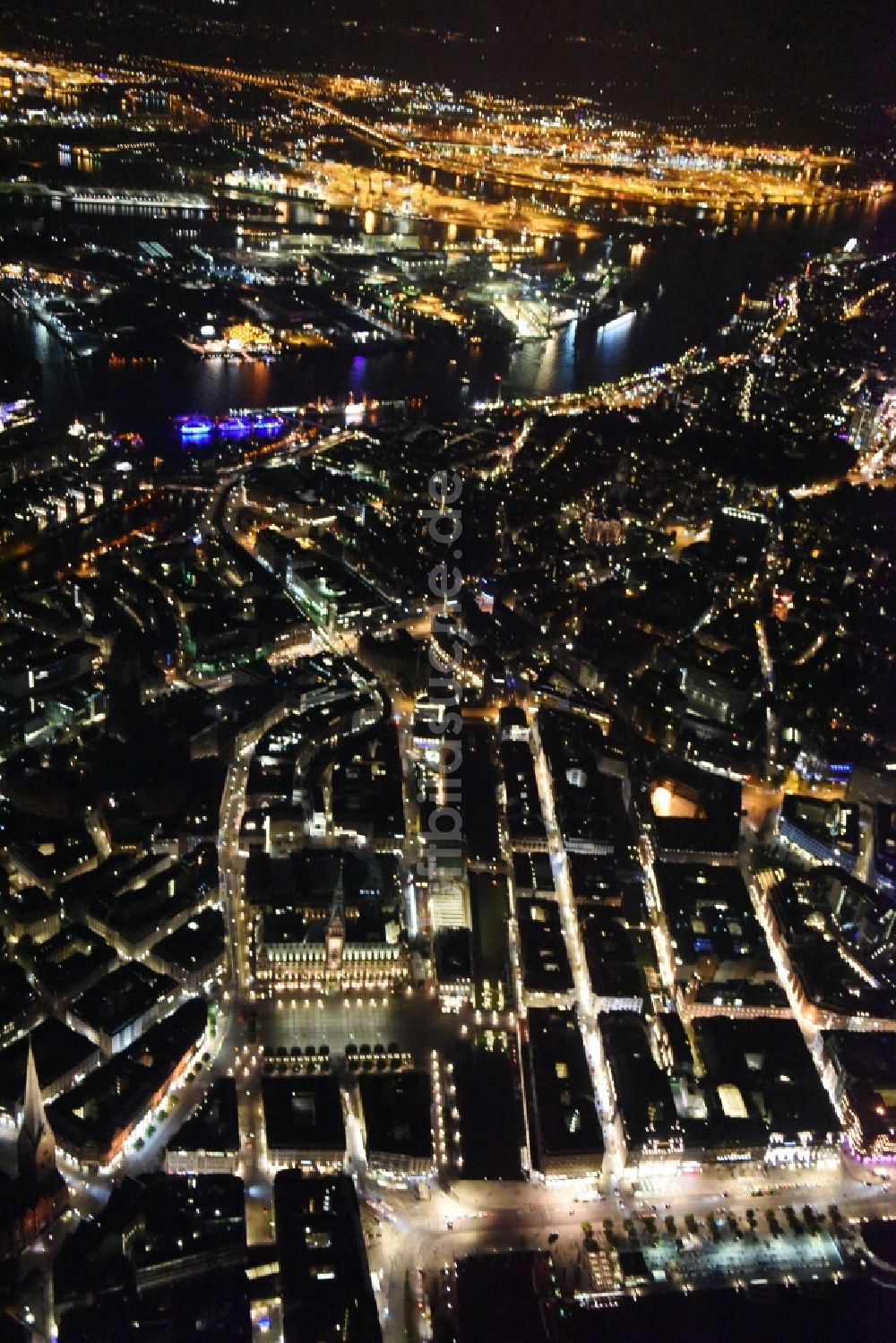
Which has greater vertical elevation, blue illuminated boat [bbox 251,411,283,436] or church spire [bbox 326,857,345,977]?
blue illuminated boat [bbox 251,411,283,436]

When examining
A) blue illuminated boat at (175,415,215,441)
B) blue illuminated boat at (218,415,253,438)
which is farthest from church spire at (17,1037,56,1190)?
blue illuminated boat at (218,415,253,438)

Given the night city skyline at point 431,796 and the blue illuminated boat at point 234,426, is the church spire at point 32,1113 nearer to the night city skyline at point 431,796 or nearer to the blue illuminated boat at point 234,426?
the night city skyline at point 431,796

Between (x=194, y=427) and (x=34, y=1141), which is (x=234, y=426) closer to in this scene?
(x=194, y=427)

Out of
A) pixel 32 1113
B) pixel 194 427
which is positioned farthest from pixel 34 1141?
pixel 194 427

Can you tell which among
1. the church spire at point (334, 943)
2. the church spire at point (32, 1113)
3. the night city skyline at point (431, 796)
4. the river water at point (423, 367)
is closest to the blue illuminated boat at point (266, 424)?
the night city skyline at point (431, 796)

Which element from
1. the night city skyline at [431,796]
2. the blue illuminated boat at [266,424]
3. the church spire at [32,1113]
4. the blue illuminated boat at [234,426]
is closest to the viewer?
the church spire at [32,1113]

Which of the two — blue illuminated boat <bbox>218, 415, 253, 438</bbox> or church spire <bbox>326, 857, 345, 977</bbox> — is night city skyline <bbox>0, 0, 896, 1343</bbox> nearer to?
church spire <bbox>326, 857, 345, 977</bbox>
